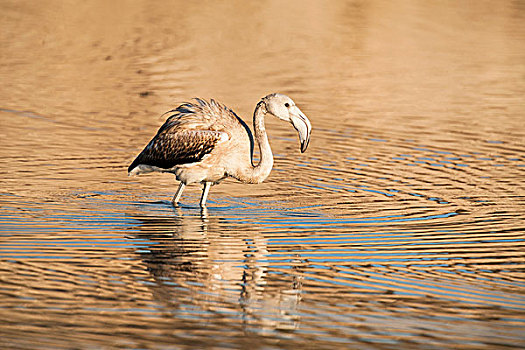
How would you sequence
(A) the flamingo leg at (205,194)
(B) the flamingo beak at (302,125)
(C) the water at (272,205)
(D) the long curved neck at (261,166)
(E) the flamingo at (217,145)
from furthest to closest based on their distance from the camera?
(A) the flamingo leg at (205,194) < (D) the long curved neck at (261,166) < (E) the flamingo at (217,145) < (B) the flamingo beak at (302,125) < (C) the water at (272,205)

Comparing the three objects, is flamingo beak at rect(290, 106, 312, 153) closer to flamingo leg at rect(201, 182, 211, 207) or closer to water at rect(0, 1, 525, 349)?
water at rect(0, 1, 525, 349)

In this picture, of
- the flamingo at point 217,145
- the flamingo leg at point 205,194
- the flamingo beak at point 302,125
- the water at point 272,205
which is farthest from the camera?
the flamingo leg at point 205,194

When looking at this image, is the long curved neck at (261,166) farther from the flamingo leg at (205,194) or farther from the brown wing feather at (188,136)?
the flamingo leg at (205,194)

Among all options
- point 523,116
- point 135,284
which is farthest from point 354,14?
point 135,284

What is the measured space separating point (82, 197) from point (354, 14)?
71.9ft

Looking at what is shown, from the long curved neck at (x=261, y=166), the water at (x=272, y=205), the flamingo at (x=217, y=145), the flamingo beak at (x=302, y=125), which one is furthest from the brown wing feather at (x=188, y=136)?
the flamingo beak at (x=302, y=125)

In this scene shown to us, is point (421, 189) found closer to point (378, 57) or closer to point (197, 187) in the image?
point (197, 187)

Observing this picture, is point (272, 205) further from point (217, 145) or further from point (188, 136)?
point (188, 136)

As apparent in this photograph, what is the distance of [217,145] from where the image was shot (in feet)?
39.1

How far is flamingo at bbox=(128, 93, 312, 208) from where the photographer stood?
466 inches

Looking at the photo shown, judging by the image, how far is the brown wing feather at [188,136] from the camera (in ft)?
39.1

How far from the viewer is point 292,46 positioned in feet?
91.2

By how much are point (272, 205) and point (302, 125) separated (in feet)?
3.43

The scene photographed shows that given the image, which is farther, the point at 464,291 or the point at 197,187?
the point at 197,187
